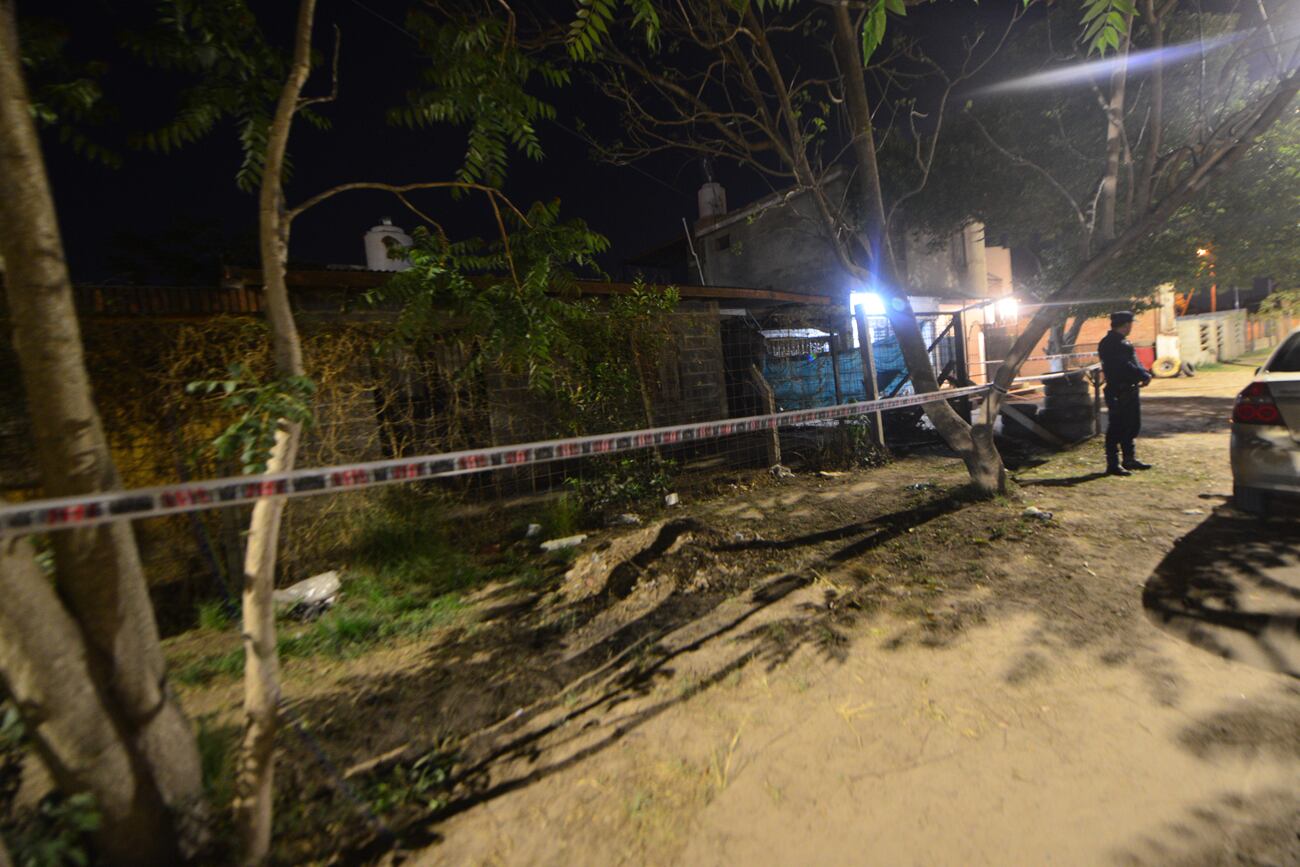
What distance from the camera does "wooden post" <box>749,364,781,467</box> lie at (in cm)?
673

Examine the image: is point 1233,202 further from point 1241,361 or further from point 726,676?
point 1241,361

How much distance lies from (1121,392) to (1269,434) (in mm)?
2436

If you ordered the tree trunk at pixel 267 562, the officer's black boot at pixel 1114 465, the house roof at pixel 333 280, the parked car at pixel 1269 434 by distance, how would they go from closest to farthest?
1. the tree trunk at pixel 267 562
2. the parked car at pixel 1269 434
3. the house roof at pixel 333 280
4. the officer's black boot at pixel 1114 465

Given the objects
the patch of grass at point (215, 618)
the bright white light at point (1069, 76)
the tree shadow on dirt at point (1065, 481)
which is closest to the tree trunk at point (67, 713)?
the patch of grass at point (215, 618)

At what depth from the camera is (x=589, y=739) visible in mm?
2268

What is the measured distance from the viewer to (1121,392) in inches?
221

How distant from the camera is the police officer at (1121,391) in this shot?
5.61 m

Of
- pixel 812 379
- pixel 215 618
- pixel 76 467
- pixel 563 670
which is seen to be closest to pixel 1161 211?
pixel 812 379

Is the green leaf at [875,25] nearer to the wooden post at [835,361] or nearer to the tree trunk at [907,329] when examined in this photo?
the tree trunk at [907,329]

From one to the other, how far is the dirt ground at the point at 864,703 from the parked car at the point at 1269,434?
1.41 feet

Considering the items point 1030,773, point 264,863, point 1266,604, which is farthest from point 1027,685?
point 264,863

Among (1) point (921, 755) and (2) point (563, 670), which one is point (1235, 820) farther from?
(2) point (563, 670)

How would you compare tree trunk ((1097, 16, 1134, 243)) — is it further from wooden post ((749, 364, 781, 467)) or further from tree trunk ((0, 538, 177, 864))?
tree trunk ((0, 538, 177, 864))

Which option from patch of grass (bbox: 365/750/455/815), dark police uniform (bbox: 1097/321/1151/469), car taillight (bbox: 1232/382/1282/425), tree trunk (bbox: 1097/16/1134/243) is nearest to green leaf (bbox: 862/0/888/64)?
patch of grass (bbox: 365/750/455/815)
